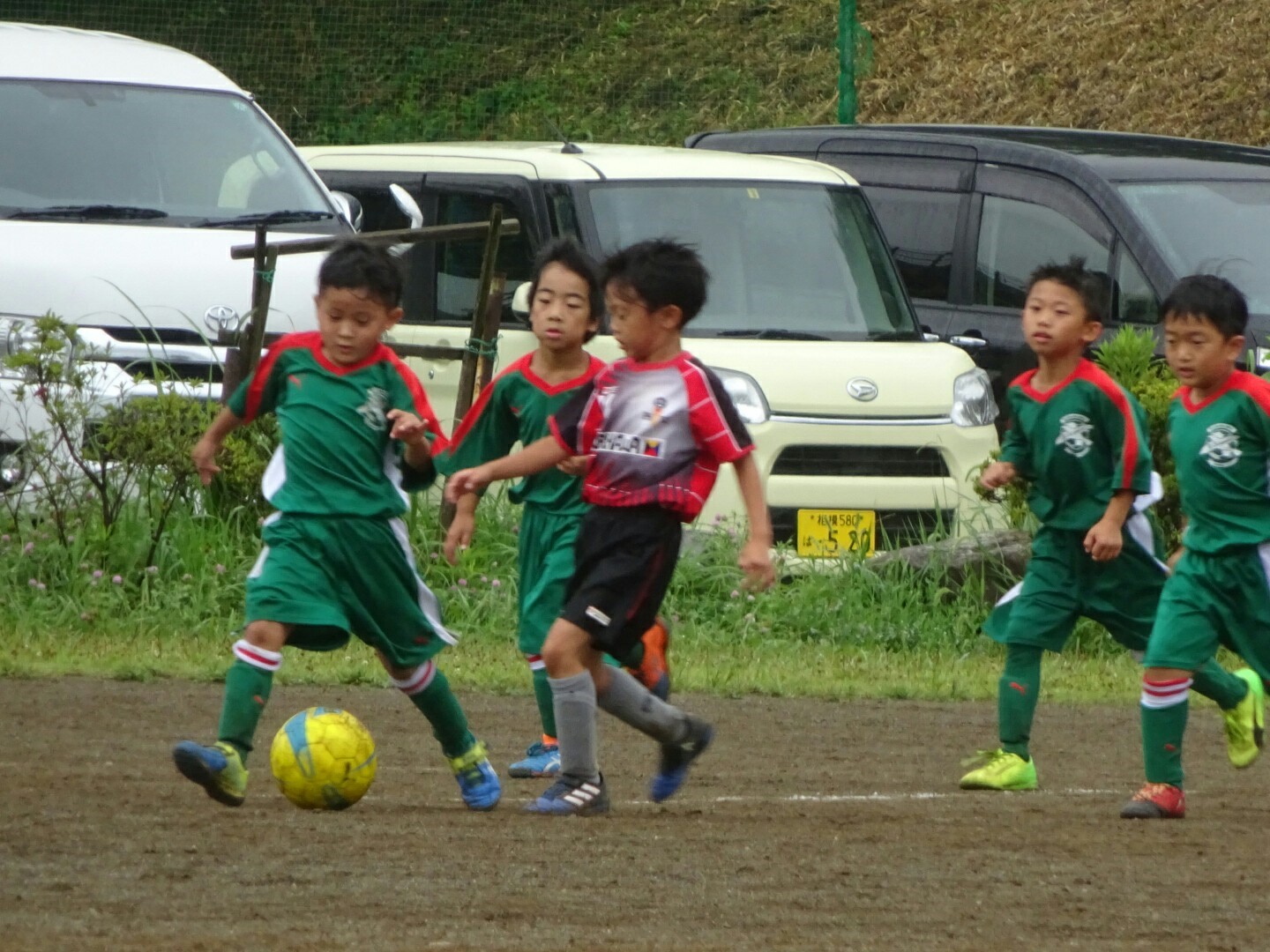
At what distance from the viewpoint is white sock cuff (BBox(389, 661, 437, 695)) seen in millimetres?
6164

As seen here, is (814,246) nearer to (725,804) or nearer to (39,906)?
(725,804)

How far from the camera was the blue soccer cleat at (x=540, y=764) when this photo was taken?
687 centimetres

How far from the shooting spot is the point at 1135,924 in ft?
Result: 15.2

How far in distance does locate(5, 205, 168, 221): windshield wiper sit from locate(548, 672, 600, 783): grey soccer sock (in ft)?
16.5

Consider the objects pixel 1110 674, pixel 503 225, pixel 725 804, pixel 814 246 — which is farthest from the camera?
pixel 814 246

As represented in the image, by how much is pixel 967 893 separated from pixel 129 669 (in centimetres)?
447

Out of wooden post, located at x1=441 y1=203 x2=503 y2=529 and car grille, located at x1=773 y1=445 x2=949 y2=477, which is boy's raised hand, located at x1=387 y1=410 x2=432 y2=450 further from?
car grille, located at x1=773 y1=445 x2=949 y2=477

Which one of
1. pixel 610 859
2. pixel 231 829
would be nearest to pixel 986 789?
pixel 610 859

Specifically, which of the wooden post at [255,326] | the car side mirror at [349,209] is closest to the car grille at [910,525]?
the wooden post at [255,326]

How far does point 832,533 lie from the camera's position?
10367 mm

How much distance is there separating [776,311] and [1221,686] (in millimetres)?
4788

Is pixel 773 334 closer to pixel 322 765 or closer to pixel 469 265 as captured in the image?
pixel 469 265

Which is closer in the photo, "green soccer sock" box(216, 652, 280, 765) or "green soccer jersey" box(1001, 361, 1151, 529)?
"green soccer sock" box(216, 652, 280, 765)

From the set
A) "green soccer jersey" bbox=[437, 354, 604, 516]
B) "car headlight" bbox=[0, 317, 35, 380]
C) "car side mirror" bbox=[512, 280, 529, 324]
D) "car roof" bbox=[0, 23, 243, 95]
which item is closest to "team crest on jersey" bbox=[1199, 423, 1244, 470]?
"green soccer jersey" bbox=[437, 354, 604, 516]
